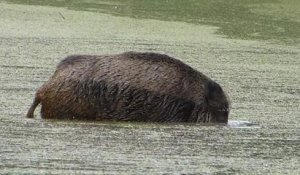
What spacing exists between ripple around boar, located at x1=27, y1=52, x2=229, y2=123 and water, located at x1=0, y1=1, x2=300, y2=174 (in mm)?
94

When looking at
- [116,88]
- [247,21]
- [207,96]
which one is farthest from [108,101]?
[247,21]

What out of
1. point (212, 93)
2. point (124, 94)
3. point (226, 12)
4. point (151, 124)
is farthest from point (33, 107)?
point (226, 12)

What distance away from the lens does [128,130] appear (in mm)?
5387

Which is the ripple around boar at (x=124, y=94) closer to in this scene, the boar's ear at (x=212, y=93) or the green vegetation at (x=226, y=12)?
the boar's ear at (x=212, y=93)

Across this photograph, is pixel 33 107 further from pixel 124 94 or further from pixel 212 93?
pixel 212 93

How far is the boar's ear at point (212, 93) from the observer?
226 inches

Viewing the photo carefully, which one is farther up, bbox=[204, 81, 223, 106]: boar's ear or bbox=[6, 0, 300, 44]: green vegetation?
bbox=[204, 81, 223, 106]: boar's ear

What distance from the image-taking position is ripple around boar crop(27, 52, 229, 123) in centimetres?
564

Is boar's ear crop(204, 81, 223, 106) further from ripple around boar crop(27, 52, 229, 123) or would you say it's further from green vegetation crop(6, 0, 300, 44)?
green vegetation crop(6, 0, 300, 44)

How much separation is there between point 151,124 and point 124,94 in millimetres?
226

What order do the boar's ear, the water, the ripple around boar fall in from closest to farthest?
the water → the ripple around boar → the boar's ear

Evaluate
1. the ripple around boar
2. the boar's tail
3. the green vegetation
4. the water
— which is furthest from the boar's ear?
the green vegetation

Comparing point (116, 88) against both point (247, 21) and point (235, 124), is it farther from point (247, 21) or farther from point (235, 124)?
point (247, 21)

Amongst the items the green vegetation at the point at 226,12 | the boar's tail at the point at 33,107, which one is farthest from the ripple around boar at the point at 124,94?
the green vegetation at the point at 226,12
